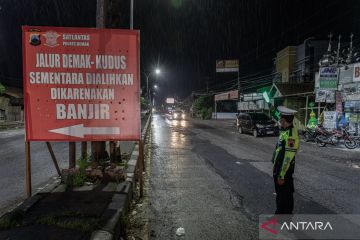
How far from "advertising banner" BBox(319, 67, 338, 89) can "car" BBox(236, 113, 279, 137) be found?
433 centimetres

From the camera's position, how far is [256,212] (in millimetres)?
5656

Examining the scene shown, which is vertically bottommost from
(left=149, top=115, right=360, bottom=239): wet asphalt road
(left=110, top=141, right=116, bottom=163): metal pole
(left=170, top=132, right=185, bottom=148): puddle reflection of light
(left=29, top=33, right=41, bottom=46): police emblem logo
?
(left=149, top=115, right=360, bottom=239): wet asphalt road

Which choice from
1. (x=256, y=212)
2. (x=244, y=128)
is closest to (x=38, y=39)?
(x=256, y=212)

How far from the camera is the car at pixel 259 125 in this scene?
22.4 meters

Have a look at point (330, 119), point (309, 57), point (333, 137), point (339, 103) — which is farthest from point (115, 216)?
point (309, 57)

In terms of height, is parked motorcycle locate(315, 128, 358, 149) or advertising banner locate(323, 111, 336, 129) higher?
advertising banner locate(323, 111, 336, 129)

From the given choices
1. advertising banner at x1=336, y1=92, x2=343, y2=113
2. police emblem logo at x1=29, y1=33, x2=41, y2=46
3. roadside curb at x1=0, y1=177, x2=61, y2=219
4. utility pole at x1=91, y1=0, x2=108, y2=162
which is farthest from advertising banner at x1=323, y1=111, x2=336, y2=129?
police emblem logo at x1=29, y1=33, x2=41, y2=46

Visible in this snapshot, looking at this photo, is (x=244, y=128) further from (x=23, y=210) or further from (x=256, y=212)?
(x=23, y=210)

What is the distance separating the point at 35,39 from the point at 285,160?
470cm

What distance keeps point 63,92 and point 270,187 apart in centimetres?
502

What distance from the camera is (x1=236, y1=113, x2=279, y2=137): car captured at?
73.6 ft

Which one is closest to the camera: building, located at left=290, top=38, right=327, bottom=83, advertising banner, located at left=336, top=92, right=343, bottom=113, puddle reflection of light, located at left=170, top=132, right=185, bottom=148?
puddle reflection of light, located at left=170, top=132, right=185, bottom=148

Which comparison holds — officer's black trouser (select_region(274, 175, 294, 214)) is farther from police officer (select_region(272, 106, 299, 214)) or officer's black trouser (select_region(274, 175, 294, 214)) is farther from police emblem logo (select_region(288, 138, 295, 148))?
police emblem logo (select_region(288, 138, 295, 148))

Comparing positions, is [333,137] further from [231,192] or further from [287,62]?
[287,62]
